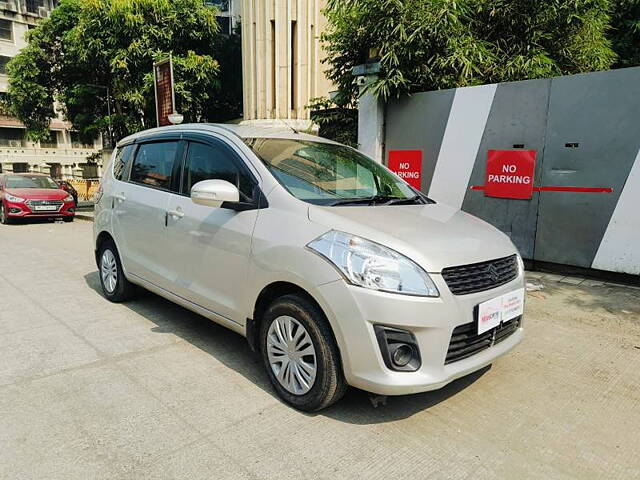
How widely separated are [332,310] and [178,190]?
6.36 ft

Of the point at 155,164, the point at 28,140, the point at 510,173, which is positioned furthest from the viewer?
the point at 28,140

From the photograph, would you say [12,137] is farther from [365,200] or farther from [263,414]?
[263,414]

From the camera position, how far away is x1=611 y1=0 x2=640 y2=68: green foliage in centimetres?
934

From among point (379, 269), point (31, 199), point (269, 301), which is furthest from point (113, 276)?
point (31, 199)

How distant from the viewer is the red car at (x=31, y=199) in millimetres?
12227

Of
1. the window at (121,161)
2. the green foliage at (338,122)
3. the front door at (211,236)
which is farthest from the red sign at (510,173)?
the window at (121,161)

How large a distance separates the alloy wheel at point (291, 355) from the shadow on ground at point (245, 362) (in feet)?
0.66

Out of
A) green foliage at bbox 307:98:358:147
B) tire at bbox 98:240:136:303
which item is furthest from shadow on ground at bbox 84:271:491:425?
green foliage at bbox 307:98:358:147

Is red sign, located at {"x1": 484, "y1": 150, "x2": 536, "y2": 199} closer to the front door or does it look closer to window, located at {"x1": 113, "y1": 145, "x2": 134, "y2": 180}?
the front door

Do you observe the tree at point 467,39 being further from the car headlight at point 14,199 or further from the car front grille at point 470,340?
the car headlight at point 14,199

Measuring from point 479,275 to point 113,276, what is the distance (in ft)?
12.2

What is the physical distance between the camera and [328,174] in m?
3.46

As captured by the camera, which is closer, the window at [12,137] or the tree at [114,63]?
the tree at [114,63]

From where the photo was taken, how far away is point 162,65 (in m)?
12.0
